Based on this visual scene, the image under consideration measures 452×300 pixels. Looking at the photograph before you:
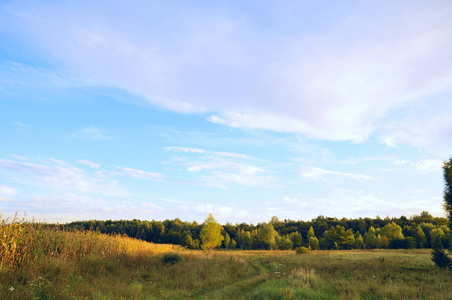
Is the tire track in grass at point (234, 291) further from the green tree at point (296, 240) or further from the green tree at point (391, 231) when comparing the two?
the green tree at point (391, 231)

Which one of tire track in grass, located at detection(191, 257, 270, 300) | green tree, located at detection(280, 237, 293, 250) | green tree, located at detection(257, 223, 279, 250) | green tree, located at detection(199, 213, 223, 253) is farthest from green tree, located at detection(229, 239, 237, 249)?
tire track in grass, located at detection(191, 257, 270, 300)

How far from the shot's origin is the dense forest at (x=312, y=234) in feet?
252

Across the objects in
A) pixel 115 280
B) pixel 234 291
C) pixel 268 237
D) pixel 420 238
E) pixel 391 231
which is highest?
pixel 115 280

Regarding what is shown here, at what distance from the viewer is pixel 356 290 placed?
43.8ft

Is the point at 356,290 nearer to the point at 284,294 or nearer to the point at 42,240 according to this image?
the point at 284,294

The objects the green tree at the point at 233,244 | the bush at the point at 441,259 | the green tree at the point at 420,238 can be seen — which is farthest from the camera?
the green tree at the point at 233,244

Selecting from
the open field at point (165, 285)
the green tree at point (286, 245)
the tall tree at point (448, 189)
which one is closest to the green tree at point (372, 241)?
the green tree at point (286, 245)

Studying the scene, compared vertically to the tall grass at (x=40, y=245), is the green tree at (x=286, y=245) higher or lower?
lower

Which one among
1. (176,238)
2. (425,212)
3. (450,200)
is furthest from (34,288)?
(425,212)

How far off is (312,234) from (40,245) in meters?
96.1

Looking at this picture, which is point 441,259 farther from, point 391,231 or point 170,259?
point 391,231

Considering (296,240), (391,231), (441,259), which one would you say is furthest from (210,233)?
(391,231)

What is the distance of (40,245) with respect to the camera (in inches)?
564

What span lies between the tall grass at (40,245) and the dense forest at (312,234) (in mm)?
53790
